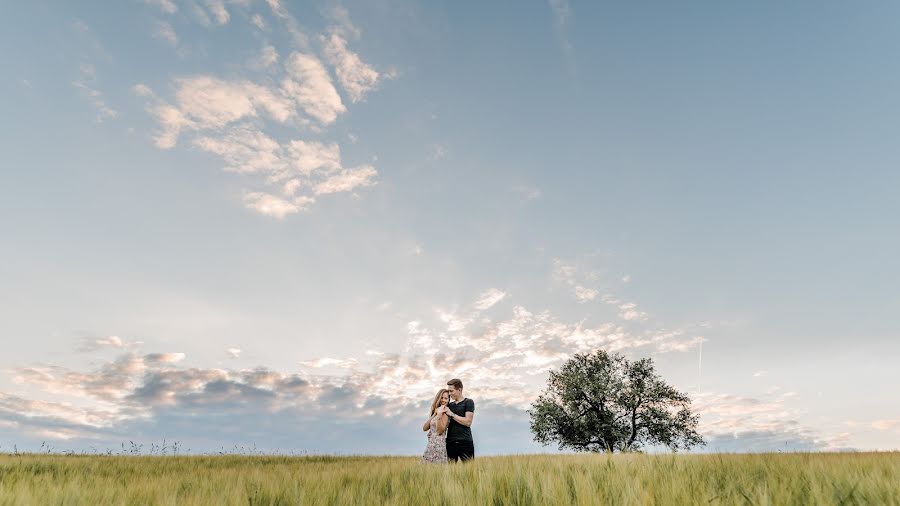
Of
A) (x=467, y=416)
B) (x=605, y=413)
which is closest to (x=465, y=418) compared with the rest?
(x=467, y=416)

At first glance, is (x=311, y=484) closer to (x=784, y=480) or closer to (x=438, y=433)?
(x=784, y=480)

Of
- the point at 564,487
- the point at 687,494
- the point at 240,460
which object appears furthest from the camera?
the point at 240,460

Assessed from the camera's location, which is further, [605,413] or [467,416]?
[605,413]

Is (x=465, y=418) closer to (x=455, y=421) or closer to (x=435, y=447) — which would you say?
(x=455, y=421)

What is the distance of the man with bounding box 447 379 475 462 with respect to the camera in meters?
14.4

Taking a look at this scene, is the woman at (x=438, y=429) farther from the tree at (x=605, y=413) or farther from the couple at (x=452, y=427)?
the tree at (x=605, y=413)

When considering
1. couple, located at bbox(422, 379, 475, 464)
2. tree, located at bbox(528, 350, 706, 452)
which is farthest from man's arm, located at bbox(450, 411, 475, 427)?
tree, located at bbox(528, 350, 706, 452)

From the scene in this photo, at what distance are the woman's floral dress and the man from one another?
0.50 feet

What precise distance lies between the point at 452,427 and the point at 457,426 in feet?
0.48

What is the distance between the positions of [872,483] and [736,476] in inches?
59.7

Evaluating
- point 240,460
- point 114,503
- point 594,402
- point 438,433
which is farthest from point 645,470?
point 594,402

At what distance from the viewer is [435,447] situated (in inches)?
570

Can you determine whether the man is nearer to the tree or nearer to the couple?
the couple

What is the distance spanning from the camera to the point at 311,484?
16.5ft
